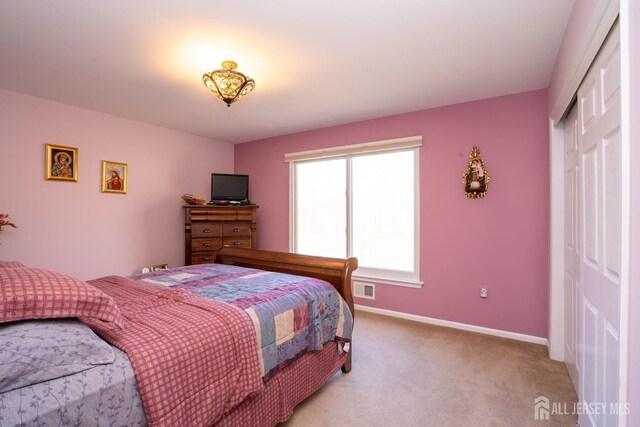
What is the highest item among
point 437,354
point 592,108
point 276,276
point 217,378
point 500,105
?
point 500,105

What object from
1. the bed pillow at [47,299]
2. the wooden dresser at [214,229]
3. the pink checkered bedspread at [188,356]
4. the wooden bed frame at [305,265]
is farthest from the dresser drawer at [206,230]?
Result: the bed pillow at [47,299]

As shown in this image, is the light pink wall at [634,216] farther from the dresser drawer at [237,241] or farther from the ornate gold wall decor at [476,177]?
the dresser drawer at [237,241]

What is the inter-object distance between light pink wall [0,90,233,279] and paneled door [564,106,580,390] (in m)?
4.51

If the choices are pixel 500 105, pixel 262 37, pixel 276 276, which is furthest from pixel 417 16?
pixel 276 276

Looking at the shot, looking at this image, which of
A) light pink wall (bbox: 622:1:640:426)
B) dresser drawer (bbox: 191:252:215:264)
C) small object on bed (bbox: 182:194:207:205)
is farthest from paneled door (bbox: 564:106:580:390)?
small object on bed (bbox: 182:194:207:205)

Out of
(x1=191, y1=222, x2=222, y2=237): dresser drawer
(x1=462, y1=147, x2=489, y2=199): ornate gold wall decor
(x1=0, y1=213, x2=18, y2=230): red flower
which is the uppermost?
(x1=462, y1=147, x2=489, y2=199): ornate gold wall decor

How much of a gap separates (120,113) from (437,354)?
171 inches

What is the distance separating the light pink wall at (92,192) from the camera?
9.99ft

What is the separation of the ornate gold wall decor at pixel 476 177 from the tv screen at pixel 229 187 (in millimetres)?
3080

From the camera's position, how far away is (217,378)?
129 centimetres

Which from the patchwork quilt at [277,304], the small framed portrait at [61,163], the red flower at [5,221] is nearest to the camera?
the patchwork quilt at [277,304]

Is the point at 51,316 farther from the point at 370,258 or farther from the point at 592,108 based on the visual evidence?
the point at 370,258

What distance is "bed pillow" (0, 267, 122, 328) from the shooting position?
100 cm

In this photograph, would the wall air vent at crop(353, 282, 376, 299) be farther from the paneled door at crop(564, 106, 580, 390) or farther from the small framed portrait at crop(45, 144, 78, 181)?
the small framed portrait at crop(45, 144, 78, 181)
